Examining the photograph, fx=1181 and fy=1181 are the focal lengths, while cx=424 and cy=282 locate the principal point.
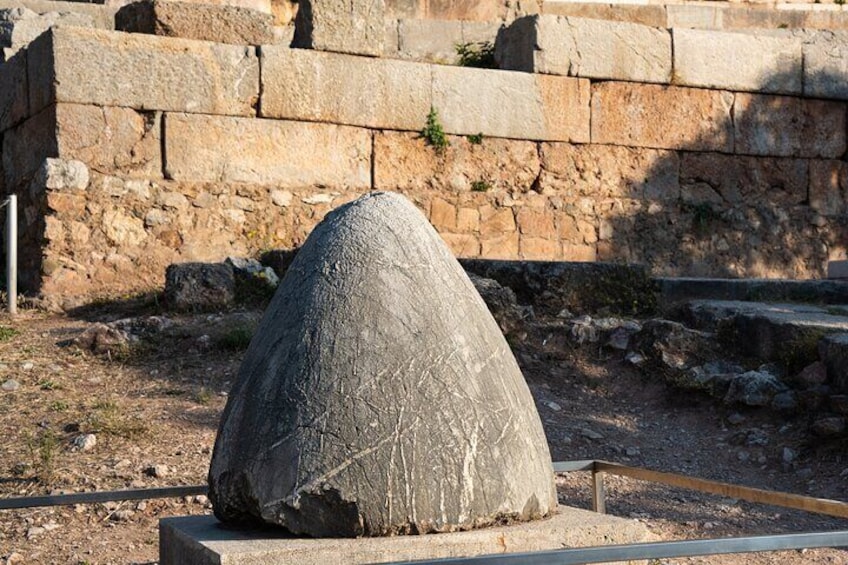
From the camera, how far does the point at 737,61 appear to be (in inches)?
428

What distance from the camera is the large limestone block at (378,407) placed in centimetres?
266

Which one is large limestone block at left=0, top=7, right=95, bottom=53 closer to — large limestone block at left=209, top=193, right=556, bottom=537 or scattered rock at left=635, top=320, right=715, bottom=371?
scattered rock at left=635, top=320, right=715, bottom=371

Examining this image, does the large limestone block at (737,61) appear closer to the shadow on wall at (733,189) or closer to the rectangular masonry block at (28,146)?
the shadow on wall at (733,189)

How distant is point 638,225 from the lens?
34.2 ft

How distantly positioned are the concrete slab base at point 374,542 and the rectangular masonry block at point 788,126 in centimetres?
855

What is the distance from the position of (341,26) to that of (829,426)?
202 inches

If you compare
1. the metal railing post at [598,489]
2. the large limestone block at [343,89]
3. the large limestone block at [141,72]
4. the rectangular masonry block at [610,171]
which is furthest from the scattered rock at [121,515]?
the rectangular masonry block at [610,171]

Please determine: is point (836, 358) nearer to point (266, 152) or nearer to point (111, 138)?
point (266, 152)

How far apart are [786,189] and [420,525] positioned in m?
9.13

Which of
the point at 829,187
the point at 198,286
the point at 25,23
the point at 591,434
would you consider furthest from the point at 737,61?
the point at 25,23

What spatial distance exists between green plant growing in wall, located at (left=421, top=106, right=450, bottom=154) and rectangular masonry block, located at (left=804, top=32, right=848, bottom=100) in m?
3.69

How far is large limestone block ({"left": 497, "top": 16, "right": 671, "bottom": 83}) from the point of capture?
33.4ft

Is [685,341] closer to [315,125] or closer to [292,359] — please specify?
[315,125]

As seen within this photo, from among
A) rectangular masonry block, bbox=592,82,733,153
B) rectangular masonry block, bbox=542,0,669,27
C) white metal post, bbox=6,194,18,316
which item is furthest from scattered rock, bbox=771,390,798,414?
rectangular masonry block, bbox=542,0,669,27
